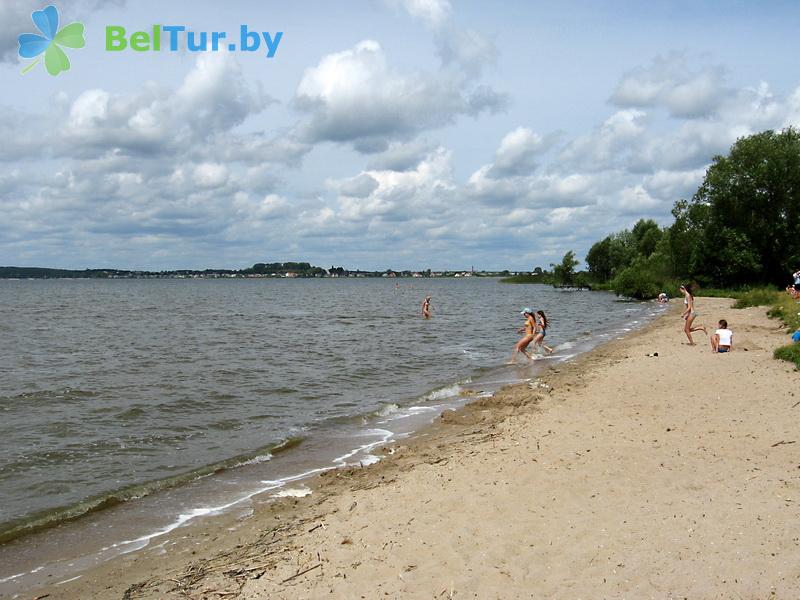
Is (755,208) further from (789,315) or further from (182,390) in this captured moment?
(182,390)

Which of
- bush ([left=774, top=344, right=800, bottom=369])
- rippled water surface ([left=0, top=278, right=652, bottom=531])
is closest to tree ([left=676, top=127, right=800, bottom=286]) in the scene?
rippled water surface ([left=0, top=278, right=652, bottom=531])

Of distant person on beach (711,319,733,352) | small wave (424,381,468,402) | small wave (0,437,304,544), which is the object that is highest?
distant person on beach (711,319,733,352)

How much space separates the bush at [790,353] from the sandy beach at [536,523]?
3.60 m

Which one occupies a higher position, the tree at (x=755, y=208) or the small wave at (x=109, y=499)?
the tree at (x=755, y=208)

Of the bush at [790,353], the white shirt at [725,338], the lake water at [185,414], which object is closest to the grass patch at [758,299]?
the lake water at [185,414]

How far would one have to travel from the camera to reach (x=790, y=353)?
47.7 feet

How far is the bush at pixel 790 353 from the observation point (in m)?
14.0

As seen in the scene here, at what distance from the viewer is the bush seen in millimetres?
14037

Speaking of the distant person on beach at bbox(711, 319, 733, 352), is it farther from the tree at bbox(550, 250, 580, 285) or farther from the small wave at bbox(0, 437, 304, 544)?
the tree at bbox(550, 250, 580, 285)

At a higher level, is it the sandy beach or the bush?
the bush

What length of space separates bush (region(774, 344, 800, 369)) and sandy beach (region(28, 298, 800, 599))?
3603mm

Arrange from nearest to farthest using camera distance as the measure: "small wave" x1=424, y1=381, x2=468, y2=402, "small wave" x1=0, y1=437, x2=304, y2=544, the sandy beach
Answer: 1. the sandy beach
2. "small wave" x1=0, y1=437, x2=304, y2=544
3. "small wave" x1=424, y1=381, x2=468, y2=402

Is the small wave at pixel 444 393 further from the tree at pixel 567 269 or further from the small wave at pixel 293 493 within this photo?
the tree at pixel 567 269

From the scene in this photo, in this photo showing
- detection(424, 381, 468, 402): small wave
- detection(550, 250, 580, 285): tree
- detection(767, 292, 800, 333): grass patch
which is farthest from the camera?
detection(550, 250, 580, 285): tree
